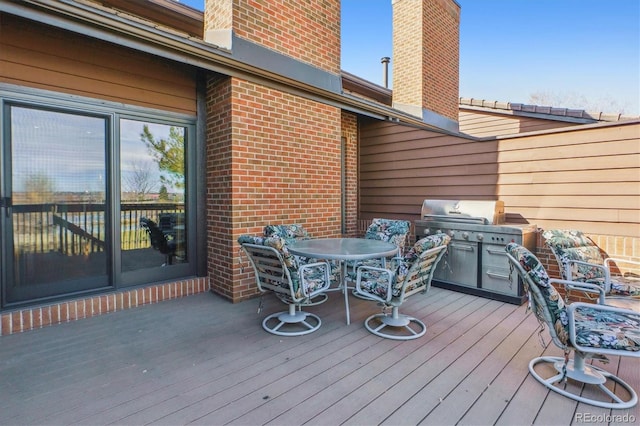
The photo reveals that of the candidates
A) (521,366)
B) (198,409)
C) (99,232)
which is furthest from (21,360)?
(521,366)

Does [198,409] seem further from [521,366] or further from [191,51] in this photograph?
[191,51]

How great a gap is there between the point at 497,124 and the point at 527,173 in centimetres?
409

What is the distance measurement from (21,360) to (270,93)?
3.40 meters

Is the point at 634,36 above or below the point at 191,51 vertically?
above

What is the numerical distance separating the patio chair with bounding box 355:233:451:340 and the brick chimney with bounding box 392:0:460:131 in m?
4.80

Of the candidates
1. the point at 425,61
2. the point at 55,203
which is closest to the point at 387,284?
the point at 55,203

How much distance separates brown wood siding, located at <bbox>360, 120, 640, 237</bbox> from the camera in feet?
11.5

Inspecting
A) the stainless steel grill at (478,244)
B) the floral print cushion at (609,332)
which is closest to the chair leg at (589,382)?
the floral print cushion at (609,332)

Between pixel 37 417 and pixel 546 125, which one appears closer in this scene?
pixel 37 417

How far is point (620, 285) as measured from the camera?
9.70 ft

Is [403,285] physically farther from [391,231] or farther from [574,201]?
[574,201]

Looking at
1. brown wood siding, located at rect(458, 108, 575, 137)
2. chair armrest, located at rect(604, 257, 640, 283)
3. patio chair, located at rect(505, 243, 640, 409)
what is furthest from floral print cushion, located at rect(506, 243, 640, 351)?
brown wood siding, located at rect(458, 108, 575, 137)

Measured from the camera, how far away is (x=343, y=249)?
3.11 metres

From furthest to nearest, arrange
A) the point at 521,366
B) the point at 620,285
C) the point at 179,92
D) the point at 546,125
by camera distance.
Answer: the point at 546,125 → the point at 179,92 → the point at 620,285 → the point at 521,366
